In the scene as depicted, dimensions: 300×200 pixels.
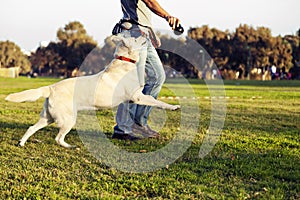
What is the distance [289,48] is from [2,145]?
5869 centimetres

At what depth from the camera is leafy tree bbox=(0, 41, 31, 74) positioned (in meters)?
84.8

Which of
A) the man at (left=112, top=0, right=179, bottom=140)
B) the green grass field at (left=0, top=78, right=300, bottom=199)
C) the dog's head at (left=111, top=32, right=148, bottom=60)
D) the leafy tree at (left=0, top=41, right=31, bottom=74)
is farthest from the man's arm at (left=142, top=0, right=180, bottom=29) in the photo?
the leafy tree at (left=0, top=41, right=31, bottom=74)

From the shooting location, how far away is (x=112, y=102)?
16.0ft

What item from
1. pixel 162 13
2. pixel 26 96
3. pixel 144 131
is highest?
pixel 162 13

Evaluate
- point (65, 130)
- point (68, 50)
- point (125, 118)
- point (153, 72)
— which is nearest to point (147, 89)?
point (153, 72)

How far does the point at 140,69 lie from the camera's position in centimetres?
516

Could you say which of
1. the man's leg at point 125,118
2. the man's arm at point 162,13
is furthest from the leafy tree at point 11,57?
the man's arm at point 162,13

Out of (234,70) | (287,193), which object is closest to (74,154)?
(287,193)

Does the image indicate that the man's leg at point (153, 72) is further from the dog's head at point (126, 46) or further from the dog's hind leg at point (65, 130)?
the dog's hind leg at point (65, 130)

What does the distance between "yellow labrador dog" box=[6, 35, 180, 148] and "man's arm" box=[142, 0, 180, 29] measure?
473 mm

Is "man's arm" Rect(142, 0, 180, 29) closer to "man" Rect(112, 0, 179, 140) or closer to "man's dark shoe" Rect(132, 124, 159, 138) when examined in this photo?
"man" Rect(112, 0, 179, 140)

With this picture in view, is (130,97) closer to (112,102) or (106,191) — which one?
(112,102)

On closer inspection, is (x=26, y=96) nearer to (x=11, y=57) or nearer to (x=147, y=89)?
(x=147, y=89)

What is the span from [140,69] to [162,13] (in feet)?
2.41
